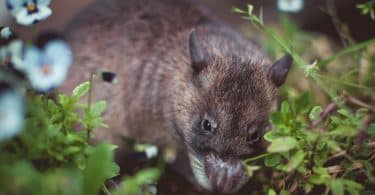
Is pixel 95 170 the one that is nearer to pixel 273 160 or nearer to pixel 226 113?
pixel 273 160

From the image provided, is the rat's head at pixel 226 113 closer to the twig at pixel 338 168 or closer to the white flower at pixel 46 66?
the twig at pixel 338 168

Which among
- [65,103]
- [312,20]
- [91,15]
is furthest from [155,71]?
[312,20]

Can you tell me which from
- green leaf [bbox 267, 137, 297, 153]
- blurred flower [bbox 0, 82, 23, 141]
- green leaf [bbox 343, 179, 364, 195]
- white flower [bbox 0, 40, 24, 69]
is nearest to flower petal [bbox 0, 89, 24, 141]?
blurred flower [bbox 0, 82, 23, 141]

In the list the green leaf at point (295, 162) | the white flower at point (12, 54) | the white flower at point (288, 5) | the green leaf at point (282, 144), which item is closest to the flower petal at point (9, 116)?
the white flower at point (12, 54)

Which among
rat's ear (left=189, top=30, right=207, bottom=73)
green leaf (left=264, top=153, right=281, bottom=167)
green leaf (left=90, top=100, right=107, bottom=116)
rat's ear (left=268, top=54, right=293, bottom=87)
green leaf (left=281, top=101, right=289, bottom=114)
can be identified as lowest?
green leaf (left=264, top=153, right=281, bottom=167)

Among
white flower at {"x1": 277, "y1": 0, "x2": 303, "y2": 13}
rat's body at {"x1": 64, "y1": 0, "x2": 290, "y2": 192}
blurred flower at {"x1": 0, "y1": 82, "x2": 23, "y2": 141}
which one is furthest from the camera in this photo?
white flower at {"x1": 277, "y1": 0, "x2": 303, "y2": 13}

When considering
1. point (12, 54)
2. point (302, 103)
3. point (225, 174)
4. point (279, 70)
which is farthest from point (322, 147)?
point (12, 54)

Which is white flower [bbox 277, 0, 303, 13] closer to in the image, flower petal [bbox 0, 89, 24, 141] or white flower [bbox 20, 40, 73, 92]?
white flower [bbox 20, 40, 73, 92]
